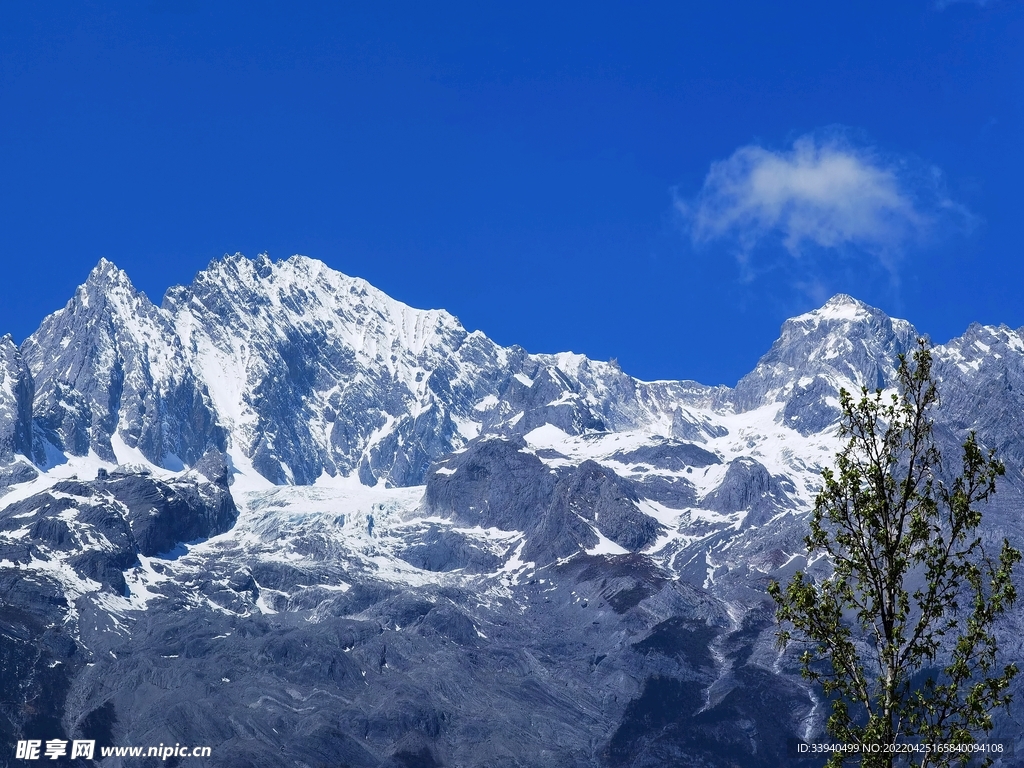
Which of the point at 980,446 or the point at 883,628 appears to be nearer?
Answer: the point at 883,628

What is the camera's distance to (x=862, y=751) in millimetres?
49844

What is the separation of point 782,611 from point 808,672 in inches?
114

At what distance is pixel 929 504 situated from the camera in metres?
50.9

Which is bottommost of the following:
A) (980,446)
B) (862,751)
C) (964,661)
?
(862,751)

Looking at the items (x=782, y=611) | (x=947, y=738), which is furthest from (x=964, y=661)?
(x=782, y=611)

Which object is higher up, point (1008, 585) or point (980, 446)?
point (980, 446)

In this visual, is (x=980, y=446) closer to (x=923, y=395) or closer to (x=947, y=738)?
(x=923, y=395)

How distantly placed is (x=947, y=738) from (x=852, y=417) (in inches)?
462

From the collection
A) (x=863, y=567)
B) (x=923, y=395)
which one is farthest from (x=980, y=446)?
(x=863, y=567)

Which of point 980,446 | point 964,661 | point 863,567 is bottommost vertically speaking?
point 964,661

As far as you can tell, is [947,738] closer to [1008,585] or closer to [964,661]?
[964,661]

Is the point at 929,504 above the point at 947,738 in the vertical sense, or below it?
above

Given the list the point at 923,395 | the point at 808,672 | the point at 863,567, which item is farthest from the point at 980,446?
the point at 808,672

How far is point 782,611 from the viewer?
2009 inches
